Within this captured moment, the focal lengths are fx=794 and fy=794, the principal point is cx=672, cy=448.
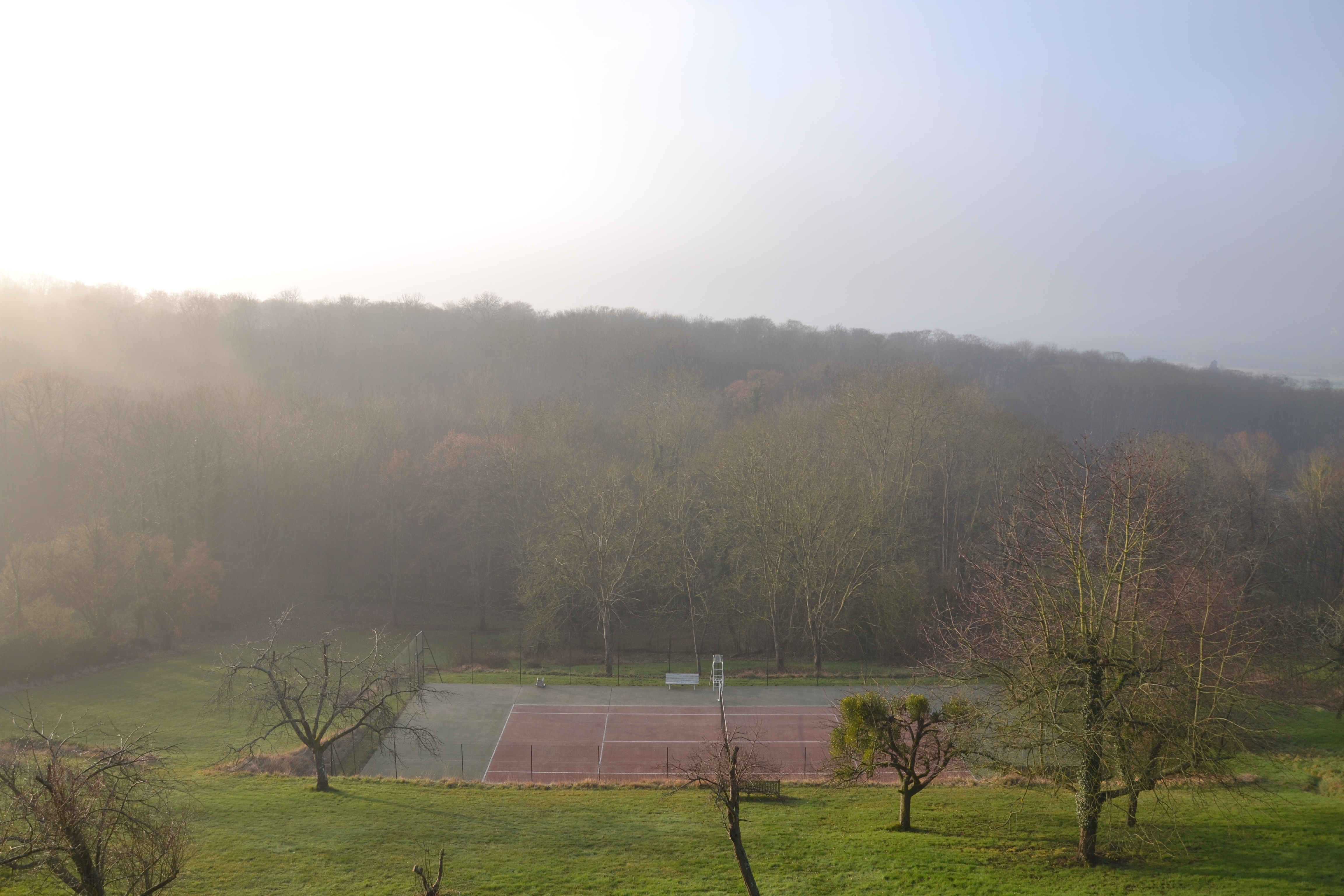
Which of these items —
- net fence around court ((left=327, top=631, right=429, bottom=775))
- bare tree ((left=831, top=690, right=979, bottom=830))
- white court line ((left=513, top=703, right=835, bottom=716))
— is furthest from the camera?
white court line ((left=513, top=703, right=835, bottom=716))

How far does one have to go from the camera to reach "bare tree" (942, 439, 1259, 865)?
613 inches

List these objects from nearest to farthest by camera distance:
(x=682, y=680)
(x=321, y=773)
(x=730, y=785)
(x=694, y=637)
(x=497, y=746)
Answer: (x=730, y=785) < (x=321, y=773) < (x=497, y=746) < (x=682, y=680) < (x=694, y=637)

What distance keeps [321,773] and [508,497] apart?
30.1 meters

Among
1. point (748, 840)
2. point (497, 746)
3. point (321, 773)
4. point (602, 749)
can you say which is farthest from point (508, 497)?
point (748, 840)

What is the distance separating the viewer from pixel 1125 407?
94.6 metres

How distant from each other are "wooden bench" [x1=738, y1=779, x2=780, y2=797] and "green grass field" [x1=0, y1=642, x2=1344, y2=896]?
34 centimetres

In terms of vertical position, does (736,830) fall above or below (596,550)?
below

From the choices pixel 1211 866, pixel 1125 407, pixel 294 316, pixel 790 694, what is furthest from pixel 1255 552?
pixel 294 316

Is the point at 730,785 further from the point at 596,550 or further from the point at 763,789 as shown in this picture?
the point at 596,550

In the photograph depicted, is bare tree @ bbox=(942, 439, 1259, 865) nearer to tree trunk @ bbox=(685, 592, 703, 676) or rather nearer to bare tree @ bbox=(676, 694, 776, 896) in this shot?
bare tree @ bbox=(676, 694, 776, 896)

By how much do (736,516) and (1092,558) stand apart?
25.1 m

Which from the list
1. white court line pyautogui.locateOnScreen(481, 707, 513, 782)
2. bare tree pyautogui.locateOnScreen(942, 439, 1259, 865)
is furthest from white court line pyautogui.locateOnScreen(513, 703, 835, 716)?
bare tree pyautogui.locateOnScreen(942, 439, 1259, 865)

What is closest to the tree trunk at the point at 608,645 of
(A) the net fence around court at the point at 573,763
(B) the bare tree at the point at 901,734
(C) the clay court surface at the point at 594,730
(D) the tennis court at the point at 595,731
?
(D) the tennis court at the point at 595,731

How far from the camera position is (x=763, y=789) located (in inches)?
877
